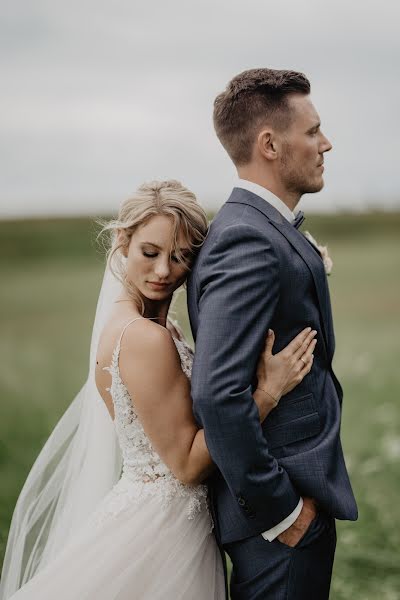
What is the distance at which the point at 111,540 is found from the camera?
2697mm

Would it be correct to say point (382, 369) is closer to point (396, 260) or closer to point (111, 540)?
point (396, 260)

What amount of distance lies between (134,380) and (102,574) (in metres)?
0.59

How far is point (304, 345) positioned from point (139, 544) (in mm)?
785

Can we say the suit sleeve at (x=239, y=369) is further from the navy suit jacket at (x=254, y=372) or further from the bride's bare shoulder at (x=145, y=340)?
the bride's bare shoulder at (x=145, y=340)

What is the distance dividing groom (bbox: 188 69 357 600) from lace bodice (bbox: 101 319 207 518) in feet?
0.29

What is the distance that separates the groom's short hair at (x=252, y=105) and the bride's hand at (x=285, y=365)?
60 centimetres

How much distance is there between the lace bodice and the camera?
271 centimetres

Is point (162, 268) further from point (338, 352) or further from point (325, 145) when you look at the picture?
point (338, 352)

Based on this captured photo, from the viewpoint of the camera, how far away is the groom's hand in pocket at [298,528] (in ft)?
8.43

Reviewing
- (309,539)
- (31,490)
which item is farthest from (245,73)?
(31,490)

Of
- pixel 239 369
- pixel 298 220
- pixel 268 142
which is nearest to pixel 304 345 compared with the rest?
pixel 239 369

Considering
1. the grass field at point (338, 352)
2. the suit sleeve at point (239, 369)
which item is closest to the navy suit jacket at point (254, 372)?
the suit sleeve at point (239, 369)

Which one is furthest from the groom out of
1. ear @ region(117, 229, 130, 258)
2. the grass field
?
the grass field

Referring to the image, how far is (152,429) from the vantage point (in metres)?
2.61
